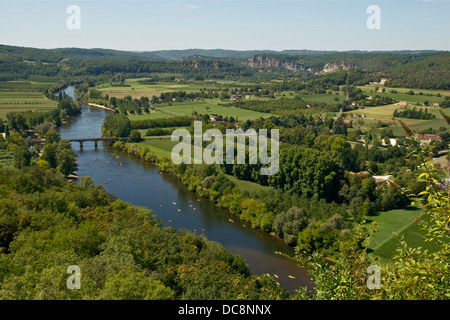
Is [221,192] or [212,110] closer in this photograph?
[221,192]

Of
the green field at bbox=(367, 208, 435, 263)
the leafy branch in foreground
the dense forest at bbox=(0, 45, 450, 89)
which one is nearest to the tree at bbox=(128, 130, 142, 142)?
the green field at bbox=(367, 208, 435, 263)

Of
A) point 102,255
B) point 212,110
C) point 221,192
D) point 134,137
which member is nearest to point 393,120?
point 212,110

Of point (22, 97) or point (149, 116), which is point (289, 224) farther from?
point (22, 97)

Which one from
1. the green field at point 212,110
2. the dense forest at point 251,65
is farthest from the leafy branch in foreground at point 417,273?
the dense forest at point 251,65

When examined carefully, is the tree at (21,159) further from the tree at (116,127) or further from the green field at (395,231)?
the green field at (395,231)
